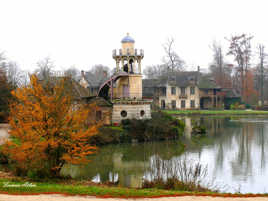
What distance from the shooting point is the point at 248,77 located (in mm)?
67812

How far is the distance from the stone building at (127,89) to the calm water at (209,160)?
4.86 meters

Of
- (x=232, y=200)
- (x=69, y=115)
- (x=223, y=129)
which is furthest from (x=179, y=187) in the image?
(x=223, y=129)

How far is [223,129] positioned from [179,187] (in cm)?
2531

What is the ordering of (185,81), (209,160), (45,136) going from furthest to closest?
1. (185,81)
2. (209,160)
3. (45,136)

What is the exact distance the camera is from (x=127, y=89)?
3591 cm

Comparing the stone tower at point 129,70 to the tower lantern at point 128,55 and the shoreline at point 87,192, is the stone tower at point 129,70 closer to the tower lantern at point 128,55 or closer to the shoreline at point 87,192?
the tower lantern at point 128,55

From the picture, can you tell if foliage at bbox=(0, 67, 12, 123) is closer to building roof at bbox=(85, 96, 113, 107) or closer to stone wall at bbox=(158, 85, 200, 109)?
building roof at bbox=(85, 96, 113, 107)

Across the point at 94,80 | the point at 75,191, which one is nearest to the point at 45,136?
the point at 75,191

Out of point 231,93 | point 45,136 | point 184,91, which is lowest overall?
point 45,136

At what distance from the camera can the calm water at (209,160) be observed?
17.8 meters

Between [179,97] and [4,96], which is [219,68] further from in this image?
[4,96]

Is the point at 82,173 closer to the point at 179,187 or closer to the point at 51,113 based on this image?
the point at 51,113

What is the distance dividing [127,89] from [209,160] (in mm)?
15406

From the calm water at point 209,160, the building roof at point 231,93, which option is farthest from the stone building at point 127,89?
the building roof at point 231,93
